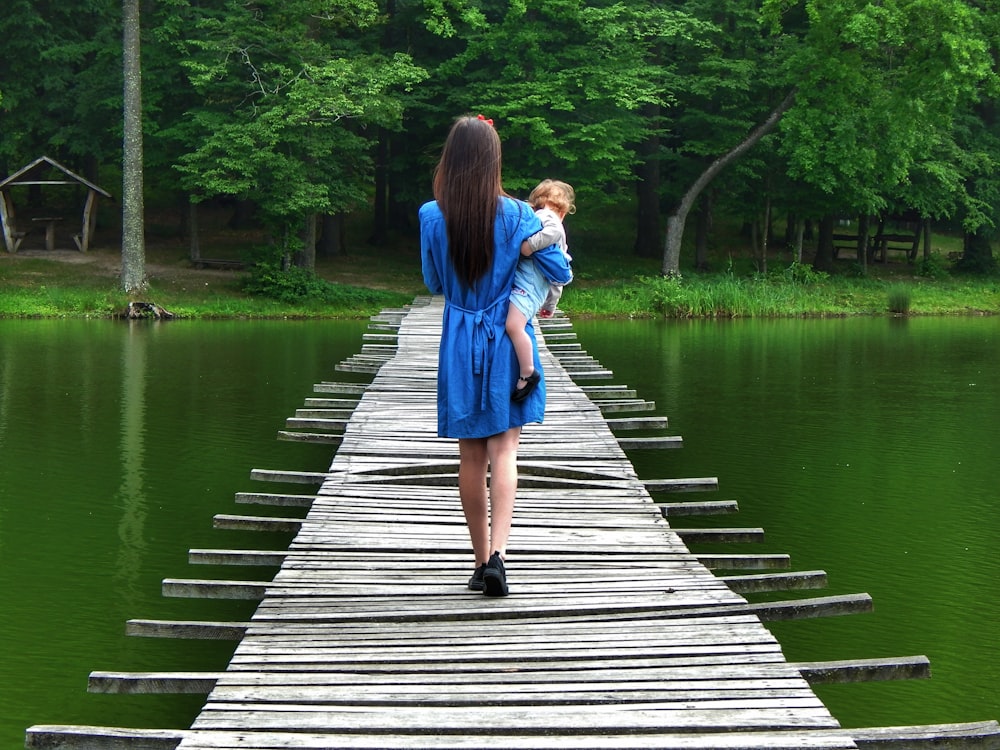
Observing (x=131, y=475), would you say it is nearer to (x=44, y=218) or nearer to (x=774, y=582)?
(x=774, y=582)

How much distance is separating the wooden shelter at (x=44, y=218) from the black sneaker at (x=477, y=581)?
24.9 metres

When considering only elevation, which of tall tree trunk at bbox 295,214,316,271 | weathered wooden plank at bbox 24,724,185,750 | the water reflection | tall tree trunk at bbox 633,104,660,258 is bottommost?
the water reflection

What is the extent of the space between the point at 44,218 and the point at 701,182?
1496 cm

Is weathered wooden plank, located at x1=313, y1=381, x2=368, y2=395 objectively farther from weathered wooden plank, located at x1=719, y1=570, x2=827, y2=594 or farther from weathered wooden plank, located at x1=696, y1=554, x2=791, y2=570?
weathered wooden plank, located at x1=719, y1=570, x2=827, y2=594

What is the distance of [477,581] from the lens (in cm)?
484

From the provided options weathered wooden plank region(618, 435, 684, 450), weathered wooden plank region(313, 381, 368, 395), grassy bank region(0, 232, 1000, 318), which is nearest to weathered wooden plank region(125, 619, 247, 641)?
weathered wooden plank region(618, 435, 684, 450)

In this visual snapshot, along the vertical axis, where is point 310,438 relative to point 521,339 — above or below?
below

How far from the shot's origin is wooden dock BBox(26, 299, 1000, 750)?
3.57 m

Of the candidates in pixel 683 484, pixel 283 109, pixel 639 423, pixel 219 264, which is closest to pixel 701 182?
pixel 283 109

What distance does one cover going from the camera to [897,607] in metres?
6.55

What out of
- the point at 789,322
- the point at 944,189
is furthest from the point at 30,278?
the point at 944,189

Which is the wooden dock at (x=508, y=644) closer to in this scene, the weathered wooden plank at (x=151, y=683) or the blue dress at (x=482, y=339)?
the weathered wooden plank at (x=151, y=683)

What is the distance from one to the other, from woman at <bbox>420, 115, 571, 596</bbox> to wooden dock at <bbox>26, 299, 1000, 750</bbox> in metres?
0.40

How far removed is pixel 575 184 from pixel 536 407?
2412 cm
